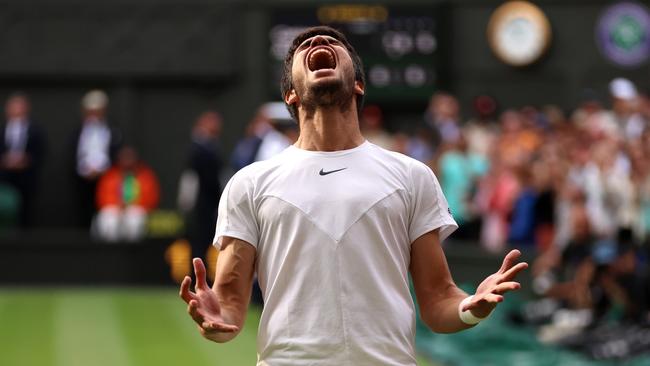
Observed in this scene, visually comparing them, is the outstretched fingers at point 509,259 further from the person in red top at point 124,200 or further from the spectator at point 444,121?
the person in red top at point 124,200

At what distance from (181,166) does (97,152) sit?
264 centimetres

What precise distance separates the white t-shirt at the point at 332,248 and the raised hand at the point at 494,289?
0.28 meters

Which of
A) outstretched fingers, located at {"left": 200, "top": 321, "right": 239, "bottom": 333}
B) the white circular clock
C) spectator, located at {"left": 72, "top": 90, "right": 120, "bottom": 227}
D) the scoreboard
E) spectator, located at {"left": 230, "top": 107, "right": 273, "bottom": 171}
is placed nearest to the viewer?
outstretched fingers, located at {"left": 200, "top": 321, "right": 239, "bottom": 333}

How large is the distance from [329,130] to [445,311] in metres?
0.70

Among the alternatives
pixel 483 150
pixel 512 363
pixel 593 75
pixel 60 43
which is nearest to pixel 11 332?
pixel 512 363

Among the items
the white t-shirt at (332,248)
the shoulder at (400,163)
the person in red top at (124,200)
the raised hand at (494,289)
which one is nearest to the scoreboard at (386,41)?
the person in red top at (124,200)

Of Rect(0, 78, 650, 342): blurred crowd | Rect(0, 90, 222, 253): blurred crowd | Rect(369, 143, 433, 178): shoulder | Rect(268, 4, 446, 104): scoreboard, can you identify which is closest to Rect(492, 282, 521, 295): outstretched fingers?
Rect(369, 143, 433, 178): shoulder

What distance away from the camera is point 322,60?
4.67 m

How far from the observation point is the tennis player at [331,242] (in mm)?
4551

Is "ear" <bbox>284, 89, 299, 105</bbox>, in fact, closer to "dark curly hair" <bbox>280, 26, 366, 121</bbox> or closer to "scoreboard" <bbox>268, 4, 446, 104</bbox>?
"dark curly hair" <bbox>280, 26, 366, 121</bbox>

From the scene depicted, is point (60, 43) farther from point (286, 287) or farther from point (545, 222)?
point (286, 287)

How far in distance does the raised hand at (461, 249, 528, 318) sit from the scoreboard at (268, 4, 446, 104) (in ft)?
55.3

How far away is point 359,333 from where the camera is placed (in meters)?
4.55

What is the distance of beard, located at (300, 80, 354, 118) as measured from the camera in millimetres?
4625
